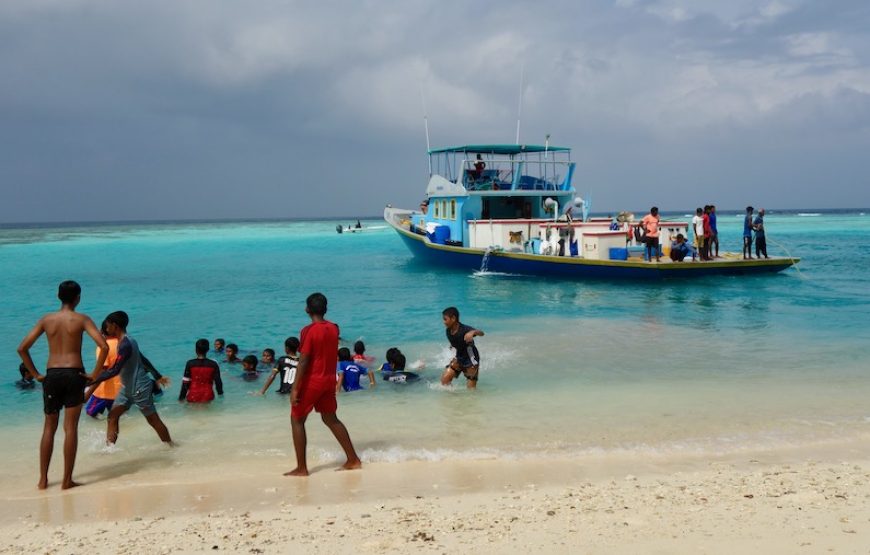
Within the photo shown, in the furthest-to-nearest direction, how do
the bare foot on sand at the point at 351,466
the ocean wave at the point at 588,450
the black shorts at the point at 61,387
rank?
the ocean wave at the point at 588,450, the bare foot on sand at the point at 351,466, the black shorts at the point at 61,387

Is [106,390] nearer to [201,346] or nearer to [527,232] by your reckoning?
[201,346]

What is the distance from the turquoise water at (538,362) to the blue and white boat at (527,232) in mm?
545

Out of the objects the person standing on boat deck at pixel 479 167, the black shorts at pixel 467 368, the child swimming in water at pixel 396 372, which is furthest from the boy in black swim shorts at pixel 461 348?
the person standing on boat deck at pixel 479 167

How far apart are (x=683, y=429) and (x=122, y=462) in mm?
5663

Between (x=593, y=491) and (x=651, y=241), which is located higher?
(x=651, y=241)

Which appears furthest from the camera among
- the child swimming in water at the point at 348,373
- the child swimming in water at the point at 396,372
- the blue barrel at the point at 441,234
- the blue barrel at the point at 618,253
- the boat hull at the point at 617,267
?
the blue barrel at the point at 441,234

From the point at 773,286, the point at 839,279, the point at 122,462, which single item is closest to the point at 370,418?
the point at 122,462

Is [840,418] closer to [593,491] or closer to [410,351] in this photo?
[593,491]

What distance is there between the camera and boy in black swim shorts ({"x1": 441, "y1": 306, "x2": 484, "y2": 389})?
28.2ft

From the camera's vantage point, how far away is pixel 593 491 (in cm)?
568

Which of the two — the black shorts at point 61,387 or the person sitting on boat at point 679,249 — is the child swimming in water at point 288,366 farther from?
the person sitting on boat at point 679,249

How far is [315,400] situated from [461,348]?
323cm

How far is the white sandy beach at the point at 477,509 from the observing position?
4.71 metres

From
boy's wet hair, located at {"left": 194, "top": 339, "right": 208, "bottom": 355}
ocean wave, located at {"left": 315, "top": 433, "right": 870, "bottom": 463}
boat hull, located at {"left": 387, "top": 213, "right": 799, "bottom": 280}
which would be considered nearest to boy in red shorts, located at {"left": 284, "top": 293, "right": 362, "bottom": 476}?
ocean wave, located at {"left": 315, "top": 433, "right": 870, "bottom": 463}
